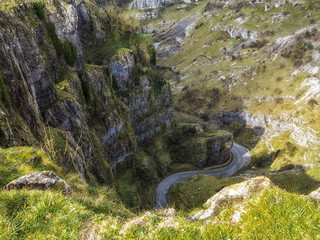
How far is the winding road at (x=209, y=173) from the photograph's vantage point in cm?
5271

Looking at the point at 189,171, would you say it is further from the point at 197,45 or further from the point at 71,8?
the point at 197,45

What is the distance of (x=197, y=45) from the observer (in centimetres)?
16550

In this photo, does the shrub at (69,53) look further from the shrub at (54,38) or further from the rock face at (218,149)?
the rock face at (218,149)

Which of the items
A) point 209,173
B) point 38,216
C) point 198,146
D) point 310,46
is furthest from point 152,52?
point 310,46

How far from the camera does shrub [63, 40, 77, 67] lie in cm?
3356

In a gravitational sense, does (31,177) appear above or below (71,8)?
below

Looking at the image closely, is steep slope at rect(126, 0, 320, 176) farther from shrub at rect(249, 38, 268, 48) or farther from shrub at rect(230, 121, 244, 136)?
shrub at rect(230, 121, 244, 136)

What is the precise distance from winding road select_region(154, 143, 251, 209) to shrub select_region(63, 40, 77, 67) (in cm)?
3825

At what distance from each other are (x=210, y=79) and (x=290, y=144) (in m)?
61.1

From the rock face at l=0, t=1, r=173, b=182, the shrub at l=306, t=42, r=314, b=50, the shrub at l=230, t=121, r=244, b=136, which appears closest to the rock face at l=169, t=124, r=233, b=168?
the rock face at l=0, t=1, r=173, b=182

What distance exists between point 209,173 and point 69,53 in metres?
56.4

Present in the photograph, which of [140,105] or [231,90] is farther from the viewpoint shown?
[231,90]

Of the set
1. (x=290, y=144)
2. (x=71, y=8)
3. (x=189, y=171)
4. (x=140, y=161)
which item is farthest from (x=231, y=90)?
(x=71, y=8)

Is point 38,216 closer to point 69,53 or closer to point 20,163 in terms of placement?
point 20,163
